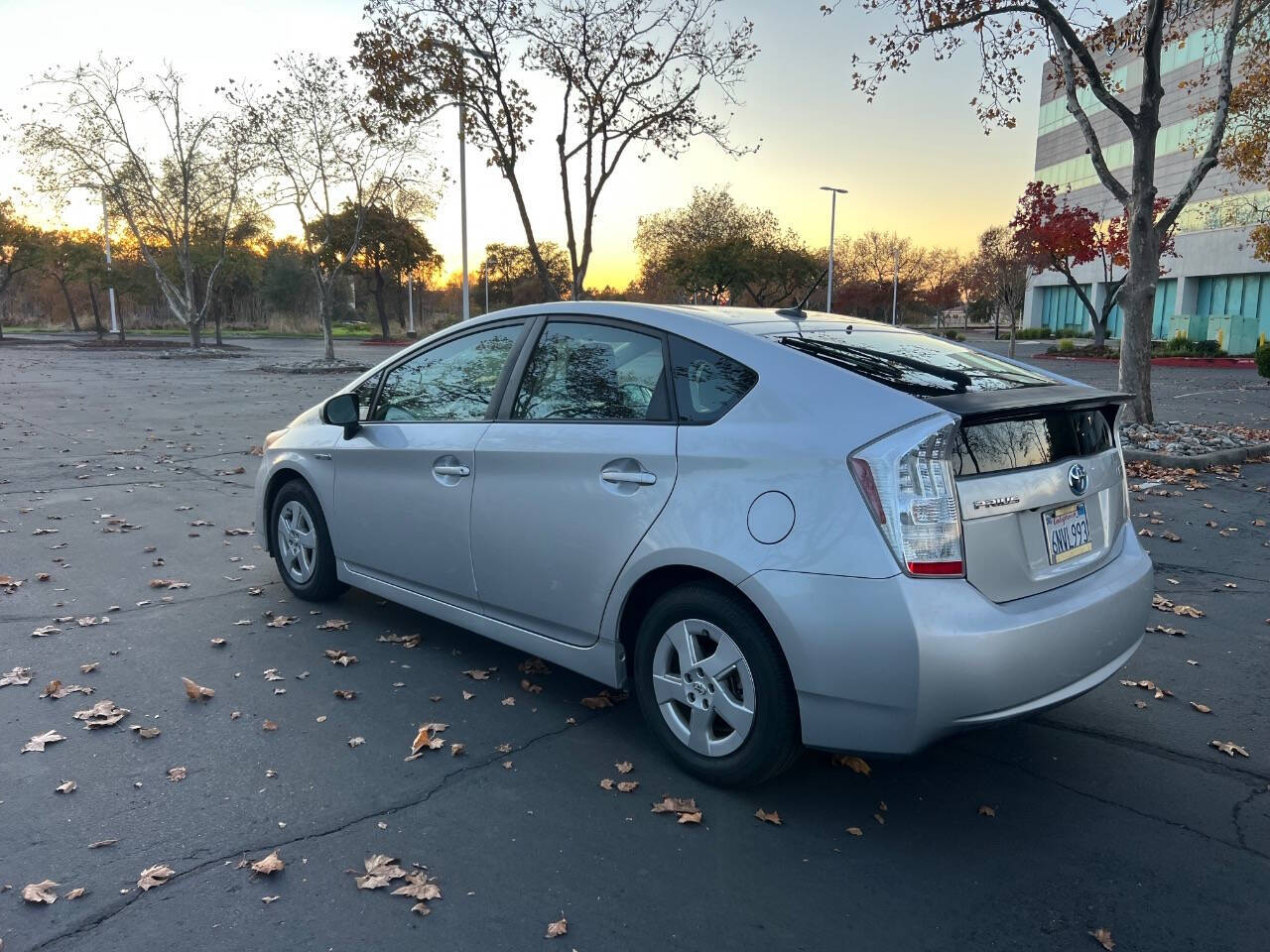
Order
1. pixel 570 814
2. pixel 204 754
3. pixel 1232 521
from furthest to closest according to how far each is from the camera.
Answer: pixel 1232 521 < pixel 204 754 < pixel 570 814

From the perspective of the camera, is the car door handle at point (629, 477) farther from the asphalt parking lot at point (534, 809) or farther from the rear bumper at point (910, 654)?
the asphalt parking lot at point (534, 809)

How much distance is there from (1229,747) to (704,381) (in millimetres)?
2610

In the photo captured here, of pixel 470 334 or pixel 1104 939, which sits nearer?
pixel 1104 939

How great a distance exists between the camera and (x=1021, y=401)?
121 inches

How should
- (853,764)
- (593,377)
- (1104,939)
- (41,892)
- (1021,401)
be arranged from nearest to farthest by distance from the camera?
(1104,939), (41,892), (1021,401), (853,764), (593,377)

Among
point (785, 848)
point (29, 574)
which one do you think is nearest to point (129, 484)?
point (29, 574)

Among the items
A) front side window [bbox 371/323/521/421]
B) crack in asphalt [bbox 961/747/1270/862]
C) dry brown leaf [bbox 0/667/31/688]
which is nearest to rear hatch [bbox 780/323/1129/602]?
crack in asphalt [bbox 961/747/1270/862]

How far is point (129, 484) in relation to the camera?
8984 mm

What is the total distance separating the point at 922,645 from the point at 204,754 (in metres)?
2.74

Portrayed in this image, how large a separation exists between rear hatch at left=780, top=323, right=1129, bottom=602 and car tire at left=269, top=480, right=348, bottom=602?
3051 mm

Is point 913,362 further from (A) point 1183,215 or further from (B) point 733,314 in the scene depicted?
(A) point 1183,215

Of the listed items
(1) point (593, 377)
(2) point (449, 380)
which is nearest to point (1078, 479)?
(1) point (593, 377)

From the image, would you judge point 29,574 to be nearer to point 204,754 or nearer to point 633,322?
point 204,754

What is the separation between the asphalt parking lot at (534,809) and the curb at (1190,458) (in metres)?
5.57
